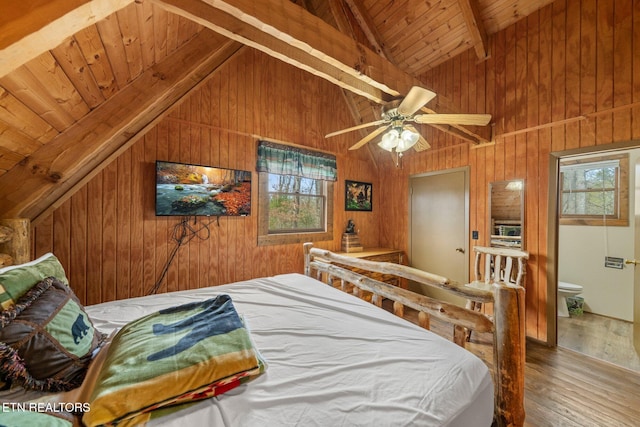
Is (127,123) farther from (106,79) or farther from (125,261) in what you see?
(125,261)

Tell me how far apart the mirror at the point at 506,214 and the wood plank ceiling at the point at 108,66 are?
1.36 meters

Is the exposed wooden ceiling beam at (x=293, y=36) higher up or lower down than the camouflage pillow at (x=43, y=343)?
higher up

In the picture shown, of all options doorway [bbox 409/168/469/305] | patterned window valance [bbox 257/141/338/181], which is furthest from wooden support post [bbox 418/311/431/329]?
patterned window valance [bbox 257/141/338/181]

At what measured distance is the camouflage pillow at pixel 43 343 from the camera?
2.46 ft

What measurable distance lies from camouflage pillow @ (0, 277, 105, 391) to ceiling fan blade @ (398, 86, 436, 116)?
2073mm

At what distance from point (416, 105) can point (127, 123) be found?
197 centimetres

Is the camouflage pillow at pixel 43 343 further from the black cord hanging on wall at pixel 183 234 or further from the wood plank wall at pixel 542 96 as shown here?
the wood plank wall at pixel 542 96

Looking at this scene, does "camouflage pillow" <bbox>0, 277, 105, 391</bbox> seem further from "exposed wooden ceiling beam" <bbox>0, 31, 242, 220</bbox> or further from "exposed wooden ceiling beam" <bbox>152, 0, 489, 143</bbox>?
"exposed wooden ceiling beam" <bbox>152, 0, 489, 143</bbox>

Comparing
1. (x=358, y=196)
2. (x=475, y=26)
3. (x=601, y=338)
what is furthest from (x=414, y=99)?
(x=601, y=338)

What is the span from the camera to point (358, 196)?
4.05 meters

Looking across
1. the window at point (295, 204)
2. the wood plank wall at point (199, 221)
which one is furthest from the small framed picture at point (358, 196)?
the window at point (295, 204)

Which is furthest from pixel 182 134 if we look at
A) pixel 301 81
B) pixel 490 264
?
pixel 490 264

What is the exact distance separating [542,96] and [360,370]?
3.37 meters

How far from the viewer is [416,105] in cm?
168
